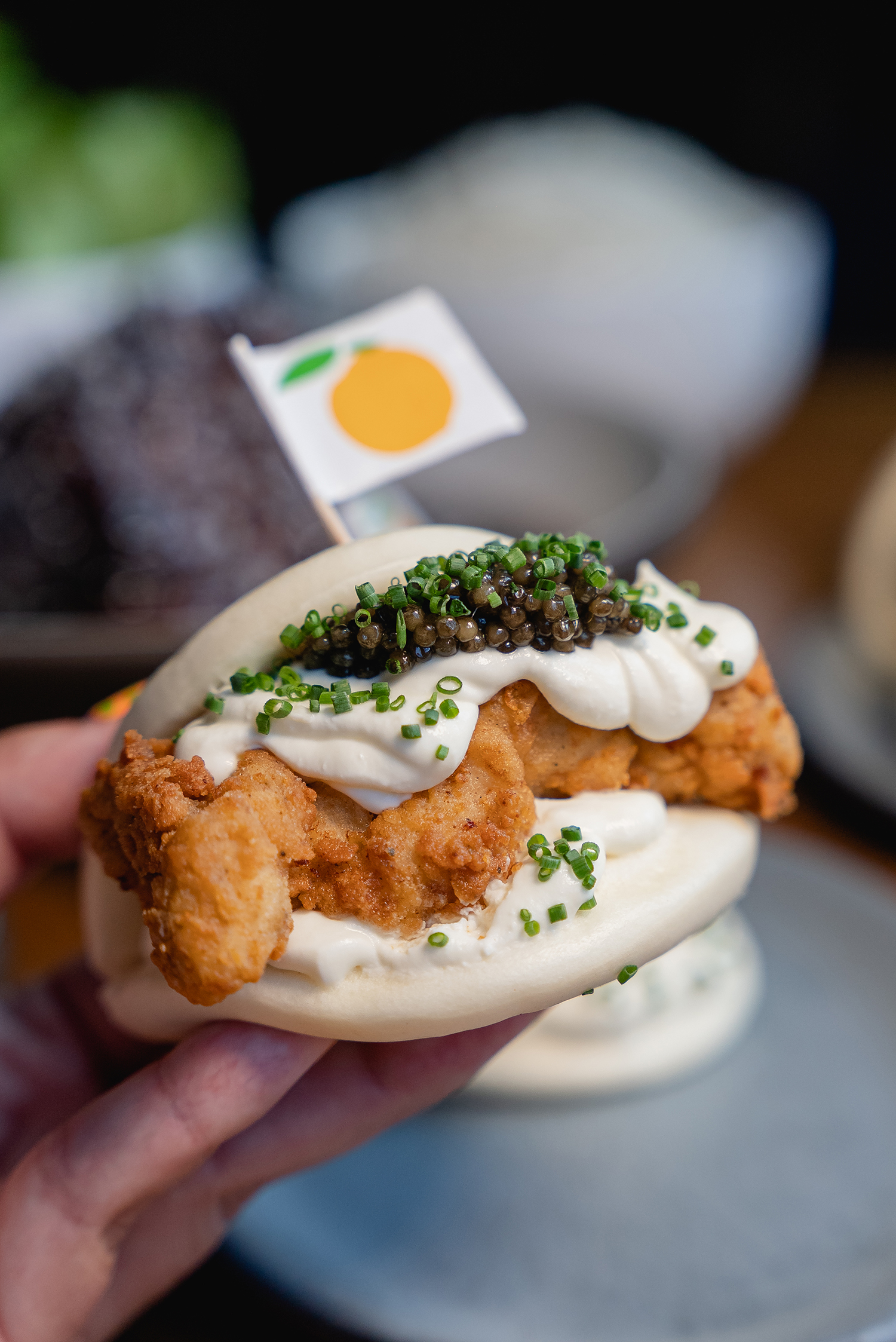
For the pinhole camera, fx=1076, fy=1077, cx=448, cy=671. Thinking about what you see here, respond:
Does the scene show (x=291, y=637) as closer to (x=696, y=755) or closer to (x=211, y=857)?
(x=211, y=857)

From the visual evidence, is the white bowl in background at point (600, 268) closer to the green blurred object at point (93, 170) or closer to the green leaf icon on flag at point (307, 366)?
the green blurred object at point (93, 170)

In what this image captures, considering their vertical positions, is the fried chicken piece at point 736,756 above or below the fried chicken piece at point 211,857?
below

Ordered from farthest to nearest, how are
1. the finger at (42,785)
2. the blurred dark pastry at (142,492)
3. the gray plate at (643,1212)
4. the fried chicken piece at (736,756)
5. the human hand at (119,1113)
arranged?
the blurred dark pastry at (142,492) → the finger at (42,785) → the gray plate at (643,1212) → the fried chicken piece at (736,756) → the human hand at (119,1113)

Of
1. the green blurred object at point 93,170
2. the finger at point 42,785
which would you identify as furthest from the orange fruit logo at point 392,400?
the green blurred object at point 93,170

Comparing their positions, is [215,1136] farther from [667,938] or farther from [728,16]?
[728,16]

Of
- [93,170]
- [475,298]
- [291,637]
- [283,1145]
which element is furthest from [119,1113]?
[93,170]

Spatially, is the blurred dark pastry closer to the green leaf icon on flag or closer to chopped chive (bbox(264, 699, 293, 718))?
the green leaf icon on flag
